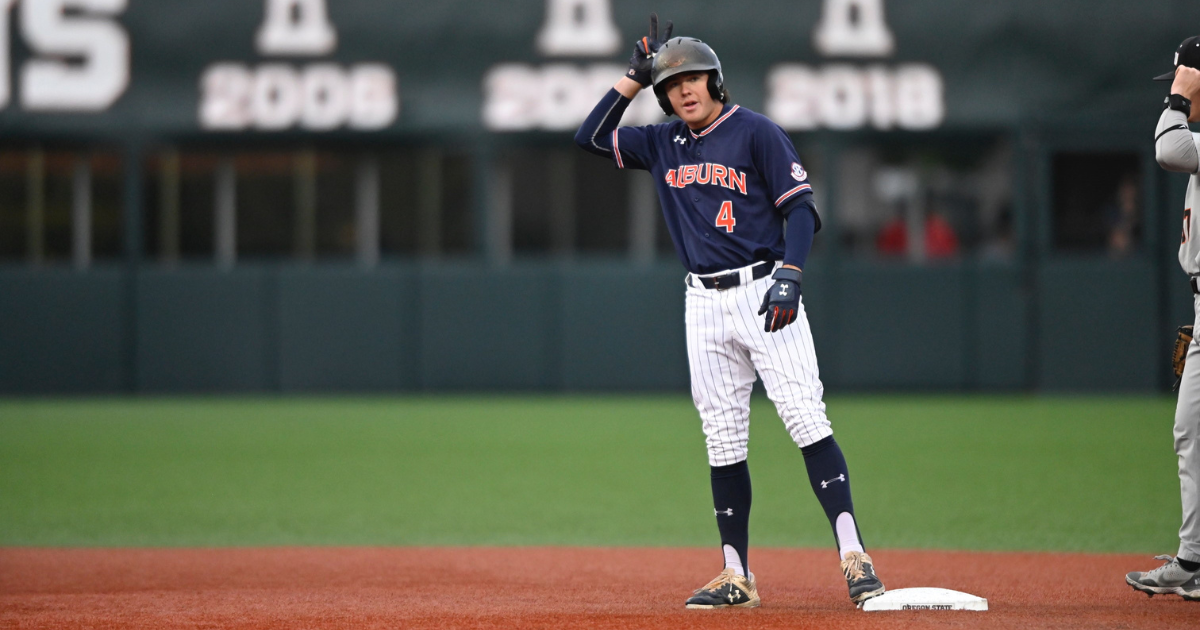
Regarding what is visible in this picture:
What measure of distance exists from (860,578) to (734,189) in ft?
4.29

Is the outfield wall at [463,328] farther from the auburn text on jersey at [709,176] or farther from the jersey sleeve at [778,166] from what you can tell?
the jersey sleeve at [778,166]

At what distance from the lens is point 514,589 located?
4.94m

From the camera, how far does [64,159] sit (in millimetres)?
14945

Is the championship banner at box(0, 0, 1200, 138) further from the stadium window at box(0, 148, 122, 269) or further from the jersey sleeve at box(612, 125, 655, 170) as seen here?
the jersey sleeve at box(612, 125, 655, 170)

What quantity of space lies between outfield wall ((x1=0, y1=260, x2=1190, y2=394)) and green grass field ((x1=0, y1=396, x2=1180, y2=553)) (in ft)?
4.34

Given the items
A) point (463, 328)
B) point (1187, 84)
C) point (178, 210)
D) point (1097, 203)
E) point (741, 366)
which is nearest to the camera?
point (1187, 84)

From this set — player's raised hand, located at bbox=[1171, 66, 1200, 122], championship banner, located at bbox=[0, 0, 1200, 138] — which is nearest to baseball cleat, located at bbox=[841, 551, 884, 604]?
player's raised hand, located at bbox=[1171, 66, 1200, 122]

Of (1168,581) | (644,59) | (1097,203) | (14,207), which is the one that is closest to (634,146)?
(644,59)

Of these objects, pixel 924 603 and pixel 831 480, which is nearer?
pixel 924 603

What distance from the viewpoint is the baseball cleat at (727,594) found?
→ 4473mm

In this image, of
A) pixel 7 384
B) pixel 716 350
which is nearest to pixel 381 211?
pixel 7 384

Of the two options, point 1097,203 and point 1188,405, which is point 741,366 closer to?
point 1188,405

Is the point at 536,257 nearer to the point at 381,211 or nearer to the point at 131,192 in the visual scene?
the point at 381,211

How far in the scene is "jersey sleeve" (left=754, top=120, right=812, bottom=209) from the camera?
4.43 m
